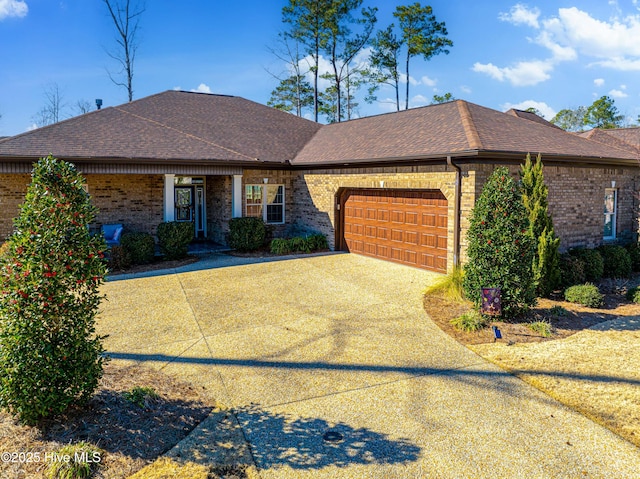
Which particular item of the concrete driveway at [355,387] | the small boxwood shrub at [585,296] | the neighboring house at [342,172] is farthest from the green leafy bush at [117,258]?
the small boxwood shrub at [585,296]

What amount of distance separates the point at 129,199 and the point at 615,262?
49.3 ft

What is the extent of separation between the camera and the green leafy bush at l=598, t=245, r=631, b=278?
12258 mm

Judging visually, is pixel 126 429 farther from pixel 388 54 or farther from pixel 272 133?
pixel 388 54

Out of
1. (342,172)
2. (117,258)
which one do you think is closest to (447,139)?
(342,172)

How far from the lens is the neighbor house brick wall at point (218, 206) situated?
53.2ft

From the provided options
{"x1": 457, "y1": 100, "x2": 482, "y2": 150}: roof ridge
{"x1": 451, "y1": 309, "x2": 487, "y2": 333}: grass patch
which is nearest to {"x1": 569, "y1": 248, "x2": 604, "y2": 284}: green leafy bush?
{"x1": 457, "y1": 100, "x2": 482, "y2": 150}: roof ridge

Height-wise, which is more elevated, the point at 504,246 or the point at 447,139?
the point at 447,139

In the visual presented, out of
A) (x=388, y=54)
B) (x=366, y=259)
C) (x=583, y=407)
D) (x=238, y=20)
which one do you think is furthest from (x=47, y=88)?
(x=583, y=407)

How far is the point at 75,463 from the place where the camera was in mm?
3787

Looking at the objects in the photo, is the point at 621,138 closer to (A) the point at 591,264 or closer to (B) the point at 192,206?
(A) the point at 591,264

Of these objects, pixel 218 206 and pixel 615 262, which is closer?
pixel 615 262

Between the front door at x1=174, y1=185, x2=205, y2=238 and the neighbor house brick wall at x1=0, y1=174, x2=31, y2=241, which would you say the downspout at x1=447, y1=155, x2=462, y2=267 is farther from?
the neighbor house brick wall at x1=0, y1=174, x2=31, y2=241

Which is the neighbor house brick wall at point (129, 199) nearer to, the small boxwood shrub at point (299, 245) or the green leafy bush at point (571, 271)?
the small boxwood shrub at point (299, 245)

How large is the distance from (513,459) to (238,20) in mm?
31423
